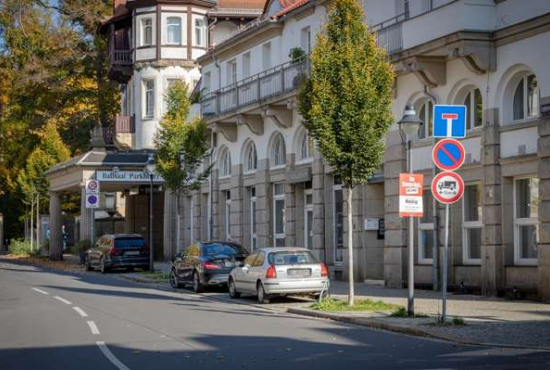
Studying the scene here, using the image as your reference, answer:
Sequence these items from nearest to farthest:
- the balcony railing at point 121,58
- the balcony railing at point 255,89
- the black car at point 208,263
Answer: the black car at point 208,263 → the balcony railing at point 255,89 → the balcony railing at point 121,58

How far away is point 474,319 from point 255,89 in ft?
66.2

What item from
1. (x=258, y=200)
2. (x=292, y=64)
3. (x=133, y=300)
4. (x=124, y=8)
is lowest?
(x=133, y=300)

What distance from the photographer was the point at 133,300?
84.1 feet

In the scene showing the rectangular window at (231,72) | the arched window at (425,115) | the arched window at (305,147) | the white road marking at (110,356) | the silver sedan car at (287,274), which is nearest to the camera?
the white road marking at (110,356)

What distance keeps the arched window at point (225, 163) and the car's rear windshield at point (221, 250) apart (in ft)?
44.7

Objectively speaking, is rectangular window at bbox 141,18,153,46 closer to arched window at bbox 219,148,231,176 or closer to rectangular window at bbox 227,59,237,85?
rectangular window at bbox 227,59,237,85

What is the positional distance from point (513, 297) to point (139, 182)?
2927 centimetres

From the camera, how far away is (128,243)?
4144 cm

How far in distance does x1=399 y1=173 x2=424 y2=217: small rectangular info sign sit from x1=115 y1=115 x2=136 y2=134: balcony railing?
129ft

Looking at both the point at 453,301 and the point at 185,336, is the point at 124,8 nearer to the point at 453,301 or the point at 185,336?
the point at 453,301

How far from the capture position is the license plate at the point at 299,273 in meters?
23.7

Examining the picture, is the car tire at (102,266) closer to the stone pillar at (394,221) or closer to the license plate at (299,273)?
the stone pillar at (394,221)

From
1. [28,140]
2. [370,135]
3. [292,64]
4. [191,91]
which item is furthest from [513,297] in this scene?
[28,140]

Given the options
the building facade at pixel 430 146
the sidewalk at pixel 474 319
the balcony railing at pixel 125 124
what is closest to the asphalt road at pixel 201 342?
the sidewalk at pixel 474 319
